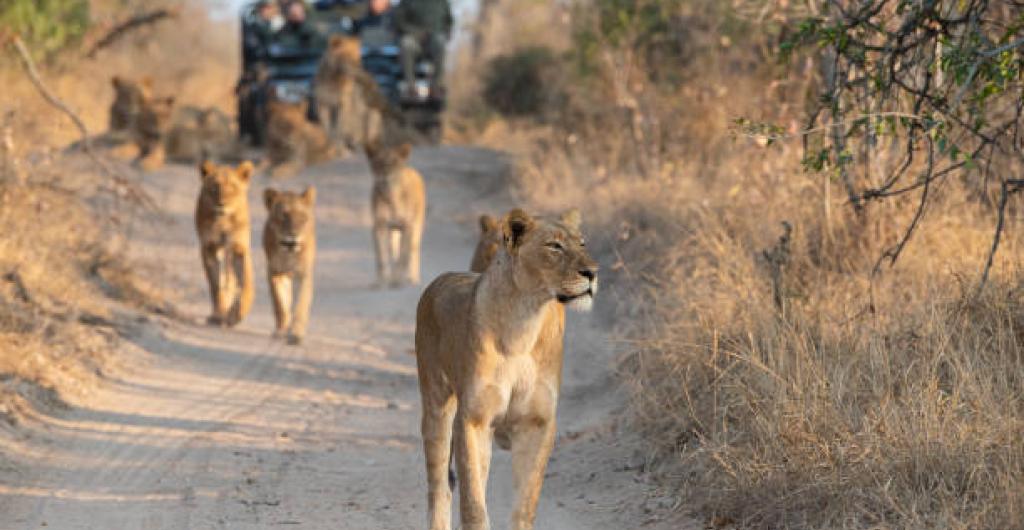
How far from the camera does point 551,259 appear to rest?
182 inches

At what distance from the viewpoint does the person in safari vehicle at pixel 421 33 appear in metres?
20.0

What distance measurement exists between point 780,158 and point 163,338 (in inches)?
169

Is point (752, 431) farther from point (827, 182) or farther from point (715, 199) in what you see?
point (715, 199)

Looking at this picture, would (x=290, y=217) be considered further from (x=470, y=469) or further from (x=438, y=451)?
(x=470, y=469)

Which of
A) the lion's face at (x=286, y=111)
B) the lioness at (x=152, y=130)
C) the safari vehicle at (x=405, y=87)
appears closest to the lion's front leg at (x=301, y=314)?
the lioness at (x=152, y=130)

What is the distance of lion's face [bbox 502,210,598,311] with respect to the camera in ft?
14.9

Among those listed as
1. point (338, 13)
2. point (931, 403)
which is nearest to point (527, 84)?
point (338, 13)

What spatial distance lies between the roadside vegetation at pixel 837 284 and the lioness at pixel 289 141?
6.04 metres

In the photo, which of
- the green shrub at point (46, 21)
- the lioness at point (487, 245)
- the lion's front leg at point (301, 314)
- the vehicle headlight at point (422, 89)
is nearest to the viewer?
the lioness at point (487, 245)

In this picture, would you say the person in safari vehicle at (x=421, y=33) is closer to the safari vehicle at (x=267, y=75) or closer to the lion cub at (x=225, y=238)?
the safari vehicle at (x=267, y=75)

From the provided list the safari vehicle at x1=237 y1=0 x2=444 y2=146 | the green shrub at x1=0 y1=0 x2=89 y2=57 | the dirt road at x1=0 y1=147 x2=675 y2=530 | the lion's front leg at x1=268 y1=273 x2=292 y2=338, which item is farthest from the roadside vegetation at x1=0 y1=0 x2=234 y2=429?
the safari vehicle at x1=237 y1=0 x2=444 y2=146

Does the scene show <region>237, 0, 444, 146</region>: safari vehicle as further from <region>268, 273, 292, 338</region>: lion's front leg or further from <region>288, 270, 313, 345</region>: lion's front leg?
<region>288, 270, 313, 345</region>: lion's front leg

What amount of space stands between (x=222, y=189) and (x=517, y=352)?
5.67m

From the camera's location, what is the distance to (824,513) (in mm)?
4723
